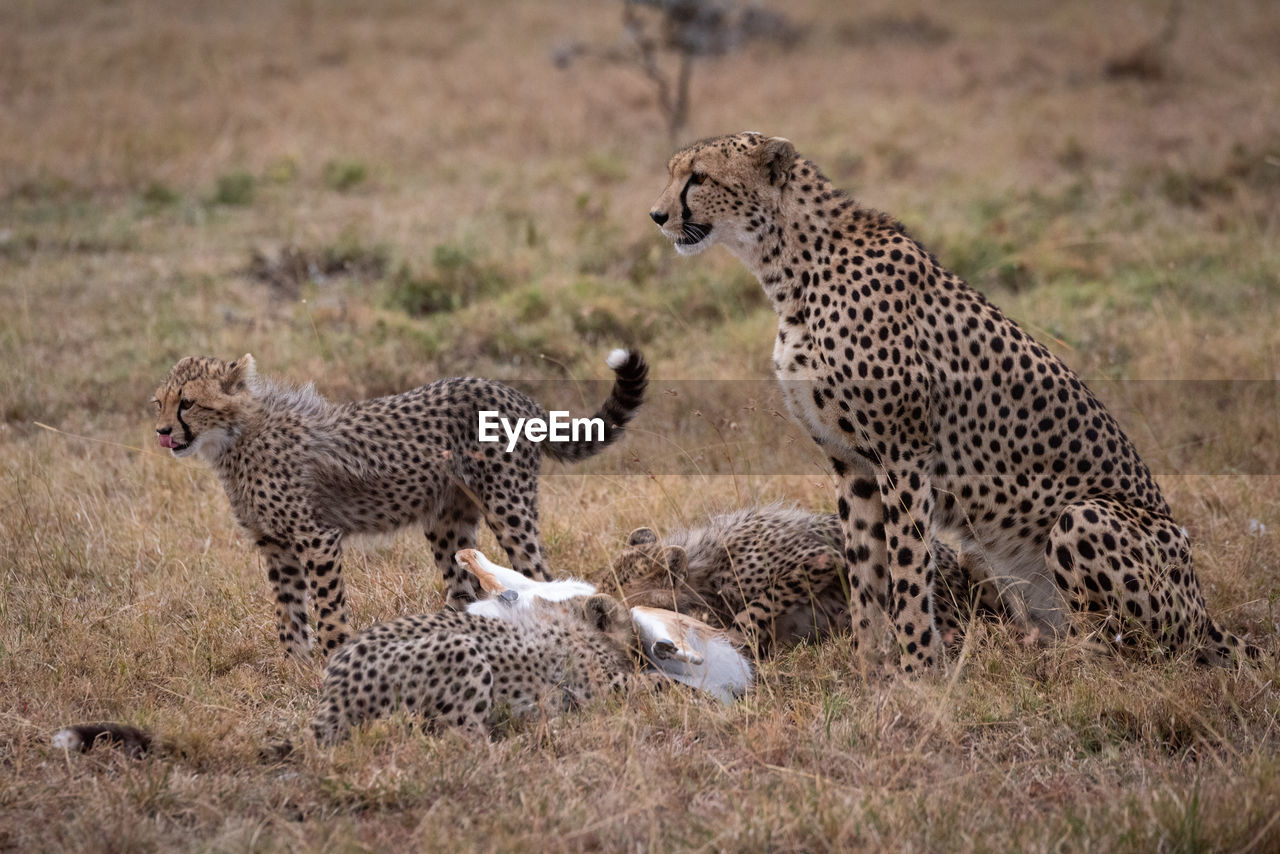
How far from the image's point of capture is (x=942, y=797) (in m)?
2.92

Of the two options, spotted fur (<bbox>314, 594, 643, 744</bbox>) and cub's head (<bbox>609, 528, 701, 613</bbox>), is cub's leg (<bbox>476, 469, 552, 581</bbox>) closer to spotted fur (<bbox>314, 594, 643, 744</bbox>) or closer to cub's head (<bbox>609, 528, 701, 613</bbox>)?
cub's head (<bbox>609, 528, 701, 613</bbox>)

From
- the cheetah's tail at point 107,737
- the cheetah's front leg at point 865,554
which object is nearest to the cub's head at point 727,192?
the cheetah's front leg at point 865,554

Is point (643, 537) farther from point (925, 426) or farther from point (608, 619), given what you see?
point (925, 426)

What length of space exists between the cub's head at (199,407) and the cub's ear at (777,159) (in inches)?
65.0

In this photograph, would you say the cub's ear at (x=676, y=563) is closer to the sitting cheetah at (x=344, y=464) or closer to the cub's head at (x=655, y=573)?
the cub's head at (x=655, y=573)

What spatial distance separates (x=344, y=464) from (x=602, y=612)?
97 cm

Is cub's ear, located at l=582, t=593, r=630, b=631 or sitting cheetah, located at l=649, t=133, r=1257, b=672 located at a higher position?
sitting cheetah, located at l=649, t=133, r=1257, b=672

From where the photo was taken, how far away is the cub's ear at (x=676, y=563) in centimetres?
407

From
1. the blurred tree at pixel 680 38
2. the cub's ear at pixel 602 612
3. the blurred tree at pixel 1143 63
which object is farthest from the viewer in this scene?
the blurred tree at pixel 1143 63

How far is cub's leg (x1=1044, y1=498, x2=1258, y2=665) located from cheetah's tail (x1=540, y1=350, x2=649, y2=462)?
133cm

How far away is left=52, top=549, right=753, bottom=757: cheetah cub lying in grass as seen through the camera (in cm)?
319

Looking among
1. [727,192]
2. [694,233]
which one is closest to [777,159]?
[727,192]

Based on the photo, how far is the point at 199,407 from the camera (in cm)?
396

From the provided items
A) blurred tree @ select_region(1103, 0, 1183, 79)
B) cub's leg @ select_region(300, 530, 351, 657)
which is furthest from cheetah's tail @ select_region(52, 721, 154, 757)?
blurred tree @ select_region(1103, 0, 1183, 79)
